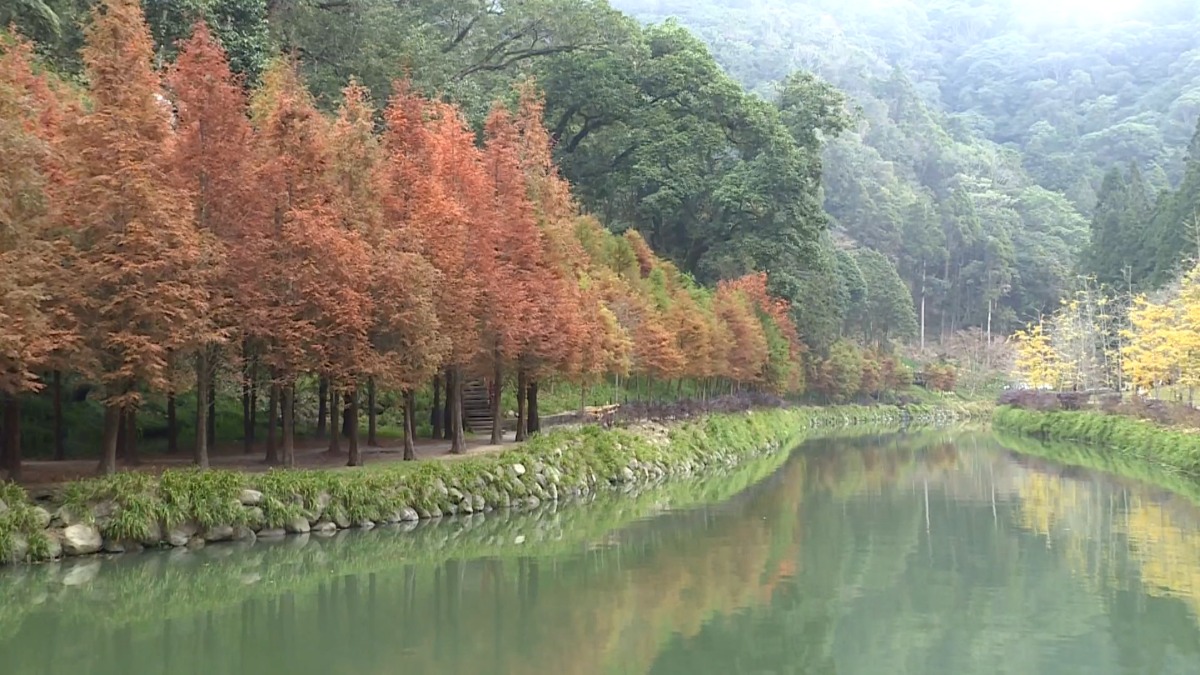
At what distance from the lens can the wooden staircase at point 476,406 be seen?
3316cm

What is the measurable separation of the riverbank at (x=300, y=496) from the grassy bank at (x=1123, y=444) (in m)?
15.6

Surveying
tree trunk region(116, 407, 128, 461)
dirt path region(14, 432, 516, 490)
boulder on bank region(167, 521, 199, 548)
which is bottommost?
boulder on bank region(167, 521, 199, 548)

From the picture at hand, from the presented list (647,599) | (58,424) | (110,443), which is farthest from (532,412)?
(647,599)

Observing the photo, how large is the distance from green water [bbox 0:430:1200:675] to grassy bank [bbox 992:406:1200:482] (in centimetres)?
937

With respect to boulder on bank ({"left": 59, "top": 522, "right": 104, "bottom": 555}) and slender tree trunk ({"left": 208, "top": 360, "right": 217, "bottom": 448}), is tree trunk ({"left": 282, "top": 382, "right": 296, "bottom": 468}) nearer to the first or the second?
slender tree trunk ({"left": 208, "top": 360, "right": 217, "bottom": 448})

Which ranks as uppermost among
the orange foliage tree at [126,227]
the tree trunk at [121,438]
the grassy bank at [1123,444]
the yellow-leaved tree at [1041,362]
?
the orange foliage tree at [126,227]

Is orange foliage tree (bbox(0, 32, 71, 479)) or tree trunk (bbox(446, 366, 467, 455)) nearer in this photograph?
orange foliage tree (bbox(0, 32, 71, 479))

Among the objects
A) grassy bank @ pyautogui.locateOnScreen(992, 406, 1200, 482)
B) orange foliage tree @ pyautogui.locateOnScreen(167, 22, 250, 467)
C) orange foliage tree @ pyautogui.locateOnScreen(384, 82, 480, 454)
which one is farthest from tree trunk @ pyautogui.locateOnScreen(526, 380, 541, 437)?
grassy bank @ pyautogui.locateOnScreen(992, 406, 1200, 482)

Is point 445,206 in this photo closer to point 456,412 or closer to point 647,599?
point 456,412

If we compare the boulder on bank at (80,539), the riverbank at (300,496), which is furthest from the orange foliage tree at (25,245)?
the boulder on bank at (80,539)

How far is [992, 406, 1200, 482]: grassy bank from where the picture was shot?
31.8 meters

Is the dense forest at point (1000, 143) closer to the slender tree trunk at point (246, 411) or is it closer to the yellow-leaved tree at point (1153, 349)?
the yellow-leaved tree at point (1153, 349)

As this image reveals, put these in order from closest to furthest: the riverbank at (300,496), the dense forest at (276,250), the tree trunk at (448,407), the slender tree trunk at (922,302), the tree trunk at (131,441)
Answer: the riverbank at (300,496)
the dense forest at (276,250)
the tree trunk at (131,441)
the tree trunk at (448,407)
the slender tree trunk at (922,302)

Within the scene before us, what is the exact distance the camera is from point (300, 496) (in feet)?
61.3
